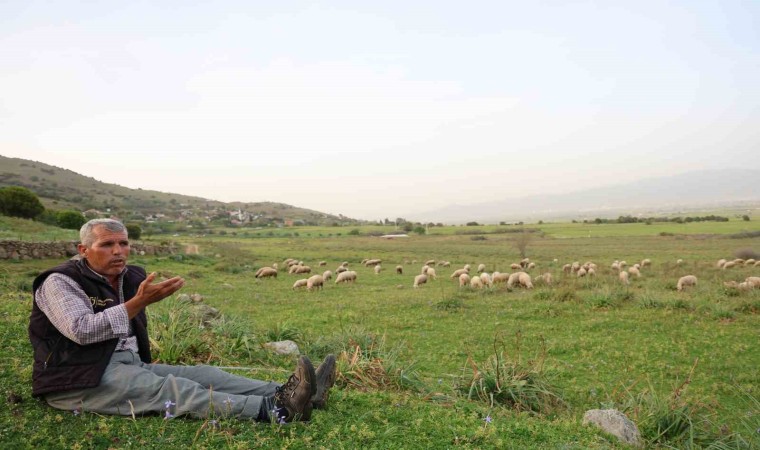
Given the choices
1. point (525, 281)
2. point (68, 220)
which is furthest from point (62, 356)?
point (68, 220)

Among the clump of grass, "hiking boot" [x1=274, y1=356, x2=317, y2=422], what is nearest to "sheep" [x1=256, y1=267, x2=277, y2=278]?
the clump of grass

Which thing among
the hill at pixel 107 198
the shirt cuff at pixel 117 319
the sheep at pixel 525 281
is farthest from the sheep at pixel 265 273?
the hill at pixel 107 198

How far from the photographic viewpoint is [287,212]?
12319cm

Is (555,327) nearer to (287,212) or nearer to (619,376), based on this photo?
(619,376)

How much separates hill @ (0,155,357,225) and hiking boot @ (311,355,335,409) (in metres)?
65.2

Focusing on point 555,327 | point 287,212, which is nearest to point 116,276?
point 555,327

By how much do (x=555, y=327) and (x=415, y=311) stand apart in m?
3.93

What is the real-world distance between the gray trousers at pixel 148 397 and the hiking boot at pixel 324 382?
22.6 inches

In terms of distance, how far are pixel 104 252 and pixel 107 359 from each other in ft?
3.08

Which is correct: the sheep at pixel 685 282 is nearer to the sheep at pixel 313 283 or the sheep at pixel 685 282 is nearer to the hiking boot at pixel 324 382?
the sheep at pixel 313 283

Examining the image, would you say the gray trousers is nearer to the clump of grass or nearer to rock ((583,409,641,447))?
the clump of grass

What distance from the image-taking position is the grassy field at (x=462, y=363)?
388cm

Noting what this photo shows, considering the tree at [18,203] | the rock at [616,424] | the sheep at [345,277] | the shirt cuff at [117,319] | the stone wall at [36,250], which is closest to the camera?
the shirt cuff at [117,319]

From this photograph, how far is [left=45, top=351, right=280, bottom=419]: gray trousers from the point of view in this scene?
150 inches
